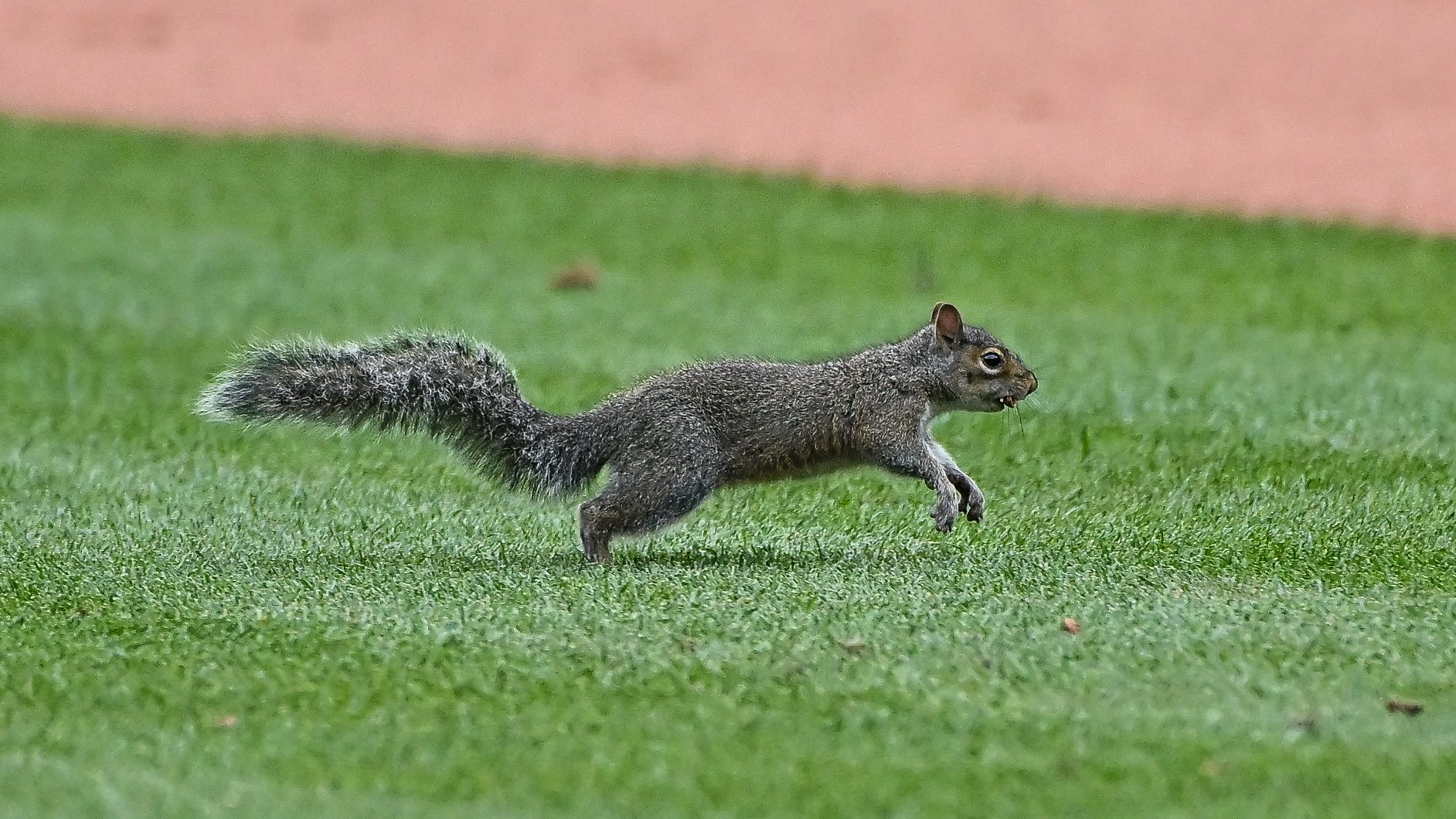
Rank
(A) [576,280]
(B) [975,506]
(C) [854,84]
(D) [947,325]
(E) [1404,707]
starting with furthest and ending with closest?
(C) [854,84] → (A) [576,280] → (D) [947,325] → (B) [975,506] → (E) [1404,707]

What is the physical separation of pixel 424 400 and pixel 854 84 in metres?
11.5

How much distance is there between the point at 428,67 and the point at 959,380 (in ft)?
40.4

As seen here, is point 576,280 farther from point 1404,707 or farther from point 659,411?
point 1404,707

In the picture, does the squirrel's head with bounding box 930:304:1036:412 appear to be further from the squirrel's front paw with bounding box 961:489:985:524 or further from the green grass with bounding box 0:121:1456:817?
the green grass with bounding box 0:121:1456:817

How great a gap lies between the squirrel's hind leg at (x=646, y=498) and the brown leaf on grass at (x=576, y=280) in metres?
5.73

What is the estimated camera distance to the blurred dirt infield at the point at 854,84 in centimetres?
1434

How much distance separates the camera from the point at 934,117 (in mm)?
15719

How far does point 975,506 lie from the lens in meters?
5.54

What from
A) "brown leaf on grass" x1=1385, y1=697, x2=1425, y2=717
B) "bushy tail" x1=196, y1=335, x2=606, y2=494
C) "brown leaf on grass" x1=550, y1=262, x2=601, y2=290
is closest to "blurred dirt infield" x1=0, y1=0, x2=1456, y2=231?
"brown leaf on grass" x1=550, y1=262, x2=601, y2=290

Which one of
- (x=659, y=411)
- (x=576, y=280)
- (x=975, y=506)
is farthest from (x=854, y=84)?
(x=659, y=411)

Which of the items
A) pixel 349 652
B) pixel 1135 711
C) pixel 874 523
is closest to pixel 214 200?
pixel 874 523

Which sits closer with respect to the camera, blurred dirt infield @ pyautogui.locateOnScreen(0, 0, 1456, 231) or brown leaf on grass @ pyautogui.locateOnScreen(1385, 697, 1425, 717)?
brown leaf on grass @ pyautogui.locateOnScreen(1385, 697, 1425, 717)

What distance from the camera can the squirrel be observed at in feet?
17.6

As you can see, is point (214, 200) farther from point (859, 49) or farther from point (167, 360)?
point (859, 49)
